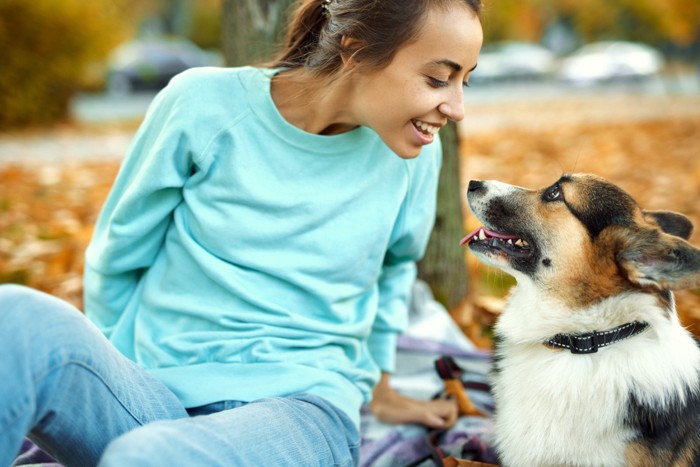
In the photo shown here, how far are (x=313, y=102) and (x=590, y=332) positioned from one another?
3.87 feet

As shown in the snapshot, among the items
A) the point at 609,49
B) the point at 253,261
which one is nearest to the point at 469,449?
the point at 253,261

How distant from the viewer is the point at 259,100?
8.43ft

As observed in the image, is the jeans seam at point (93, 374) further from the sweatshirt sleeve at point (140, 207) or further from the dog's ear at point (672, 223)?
the dog's ear at point (672, 223)

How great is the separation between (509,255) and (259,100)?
3.33 feet

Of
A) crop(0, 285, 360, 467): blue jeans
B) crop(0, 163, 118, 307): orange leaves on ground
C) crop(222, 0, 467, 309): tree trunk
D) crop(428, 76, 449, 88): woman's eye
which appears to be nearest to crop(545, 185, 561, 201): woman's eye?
crop(428, 76, 449, 88): woman's eye

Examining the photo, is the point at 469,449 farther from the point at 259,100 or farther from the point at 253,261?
the point at 259,100

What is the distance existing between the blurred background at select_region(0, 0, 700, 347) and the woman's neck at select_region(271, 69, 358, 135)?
587 mm

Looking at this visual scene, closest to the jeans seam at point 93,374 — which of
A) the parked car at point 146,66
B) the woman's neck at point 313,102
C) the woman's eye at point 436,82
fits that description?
the woman's neck at point 313,102

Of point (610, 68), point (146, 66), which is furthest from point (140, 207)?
point (610, 68)

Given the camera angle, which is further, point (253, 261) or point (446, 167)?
point (446, 167)

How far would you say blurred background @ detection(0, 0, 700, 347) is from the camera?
14.1 ft

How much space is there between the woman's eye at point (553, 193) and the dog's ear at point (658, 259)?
0.30 m

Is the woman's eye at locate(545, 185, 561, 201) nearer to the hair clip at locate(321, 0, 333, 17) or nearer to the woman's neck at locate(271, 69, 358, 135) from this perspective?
the woman's neck at locate(271, 69, 358, 135)

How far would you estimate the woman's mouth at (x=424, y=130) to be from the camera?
2469 millimetres
